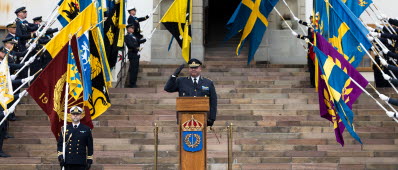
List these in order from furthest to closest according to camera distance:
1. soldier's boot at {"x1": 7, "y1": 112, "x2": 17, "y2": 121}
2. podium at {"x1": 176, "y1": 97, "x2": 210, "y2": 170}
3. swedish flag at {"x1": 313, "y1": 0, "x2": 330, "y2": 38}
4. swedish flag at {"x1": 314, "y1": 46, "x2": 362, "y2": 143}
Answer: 1. soldier's boot at {"x1": 7, "y1": 112, "x2": 17, "y2": 121}
2. swedish flag at {"x1": 313, "y1": 0, "x2": 330, "y2": 38}
3. swedish flag at {"x1": 314, "y1": 46, "x2": 362, "y2": 143}
4. podium at {"x1": 176, "y1": 97, "x2": 210, "y2": 170}

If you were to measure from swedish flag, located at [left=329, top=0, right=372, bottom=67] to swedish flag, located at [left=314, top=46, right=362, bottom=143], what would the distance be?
4.09 feet

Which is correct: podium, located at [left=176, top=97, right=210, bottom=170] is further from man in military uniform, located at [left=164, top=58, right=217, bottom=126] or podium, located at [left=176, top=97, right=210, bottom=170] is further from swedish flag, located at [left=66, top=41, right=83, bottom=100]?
swedish flag, located at [left=66, top=41, right=83, bottom=100]

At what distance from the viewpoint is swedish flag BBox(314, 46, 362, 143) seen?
15.4m

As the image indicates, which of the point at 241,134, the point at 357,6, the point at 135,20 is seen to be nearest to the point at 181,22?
the point at 135,20

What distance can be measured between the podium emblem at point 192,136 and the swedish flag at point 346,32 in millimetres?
5021

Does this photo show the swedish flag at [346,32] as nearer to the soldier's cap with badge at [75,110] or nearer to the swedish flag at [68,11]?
the swedish flag at [68,11]

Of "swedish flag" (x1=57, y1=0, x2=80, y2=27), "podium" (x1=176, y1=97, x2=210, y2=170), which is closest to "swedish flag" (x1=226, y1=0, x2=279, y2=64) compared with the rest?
"swedish flag" (x1=57, y1=0, x2=80, y2=27)

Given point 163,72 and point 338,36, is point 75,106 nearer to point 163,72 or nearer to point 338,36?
point 338,36

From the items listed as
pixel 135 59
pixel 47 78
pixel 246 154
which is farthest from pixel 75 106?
pixel 135 59

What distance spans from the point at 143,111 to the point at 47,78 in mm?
4744

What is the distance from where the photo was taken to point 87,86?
50.6ft

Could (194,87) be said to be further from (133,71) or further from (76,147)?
(133,71)

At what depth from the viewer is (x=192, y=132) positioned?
1311 centimetres

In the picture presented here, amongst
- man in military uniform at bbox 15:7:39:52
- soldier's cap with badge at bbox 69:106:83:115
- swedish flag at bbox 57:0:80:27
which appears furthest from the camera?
man in military uniform at bbox 15:7:39:52
